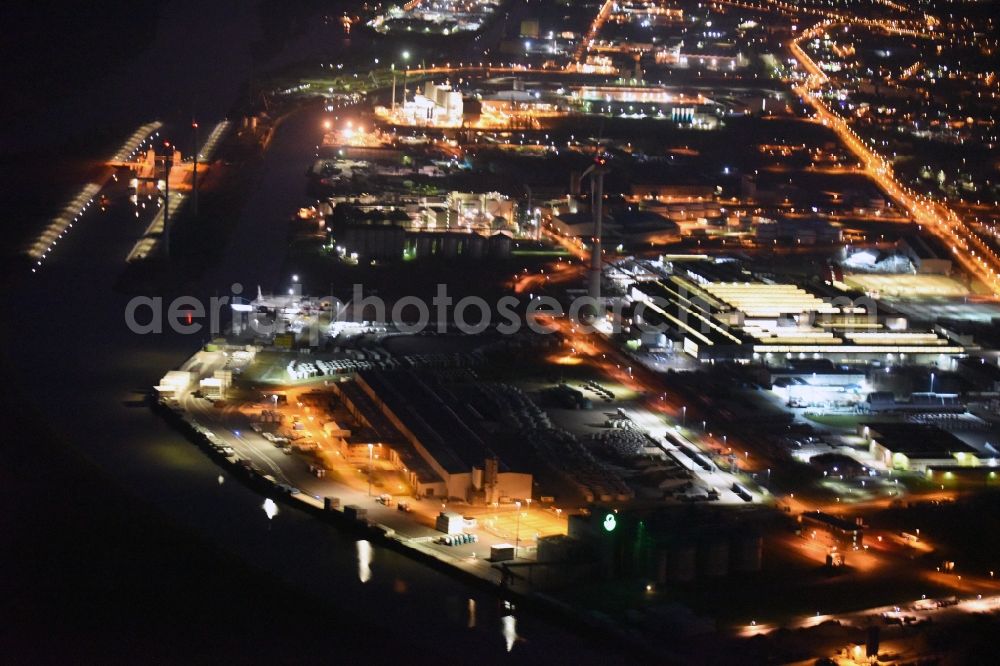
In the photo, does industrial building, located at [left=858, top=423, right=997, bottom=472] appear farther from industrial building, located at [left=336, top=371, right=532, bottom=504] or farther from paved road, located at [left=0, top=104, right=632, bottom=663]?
paved road, located at [left=0, top=104, right=632, bottom=663]

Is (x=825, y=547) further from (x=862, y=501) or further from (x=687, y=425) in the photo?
(x=687, y=425)

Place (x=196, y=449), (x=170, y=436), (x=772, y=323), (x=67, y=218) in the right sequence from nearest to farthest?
(x=196, y=449)
(x=170, y=436)
(x=772, y=323)
(x=67, y=218)

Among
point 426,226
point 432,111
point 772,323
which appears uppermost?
point 432,111

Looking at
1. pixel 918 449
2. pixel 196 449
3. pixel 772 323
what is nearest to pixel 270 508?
pixel 196 449

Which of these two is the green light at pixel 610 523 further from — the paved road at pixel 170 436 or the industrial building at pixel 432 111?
the industrial building at pixel 432 111

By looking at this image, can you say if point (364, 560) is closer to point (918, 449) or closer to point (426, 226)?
point (918, 449)

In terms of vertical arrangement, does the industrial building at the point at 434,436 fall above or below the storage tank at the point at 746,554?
above

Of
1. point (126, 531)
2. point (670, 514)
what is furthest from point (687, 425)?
point (126, 531)

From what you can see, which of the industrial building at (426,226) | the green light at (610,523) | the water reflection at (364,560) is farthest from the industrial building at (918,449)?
the industrial building at (426,226)
